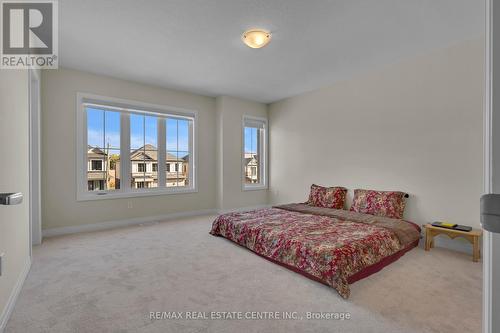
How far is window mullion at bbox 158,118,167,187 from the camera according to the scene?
5.04 metres

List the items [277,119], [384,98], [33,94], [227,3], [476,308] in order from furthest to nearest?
[277,119], [384,98], [33,94], [227,3], [476,308]

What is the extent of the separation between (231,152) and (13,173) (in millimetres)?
3977

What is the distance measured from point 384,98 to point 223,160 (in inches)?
129

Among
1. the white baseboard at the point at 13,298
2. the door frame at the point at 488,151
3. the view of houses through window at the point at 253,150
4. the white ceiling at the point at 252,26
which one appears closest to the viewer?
the door frame at the point at 488,151

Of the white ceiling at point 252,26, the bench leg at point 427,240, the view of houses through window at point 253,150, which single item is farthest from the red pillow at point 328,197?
the white ceiling at point 252,26

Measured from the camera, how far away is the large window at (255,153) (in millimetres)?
6145

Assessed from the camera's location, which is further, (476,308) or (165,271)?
(165,271)

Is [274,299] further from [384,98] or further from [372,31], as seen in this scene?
[384,98]

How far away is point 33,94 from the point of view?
11.6 feet

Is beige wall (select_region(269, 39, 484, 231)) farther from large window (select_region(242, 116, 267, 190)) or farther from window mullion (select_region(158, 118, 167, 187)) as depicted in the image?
window mullion (select_region(158, 118, 167, 187))

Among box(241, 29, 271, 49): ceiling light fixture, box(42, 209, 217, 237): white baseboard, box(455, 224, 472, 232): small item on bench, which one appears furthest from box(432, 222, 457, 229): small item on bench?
box(42, 209, 217, 237): white baseboard

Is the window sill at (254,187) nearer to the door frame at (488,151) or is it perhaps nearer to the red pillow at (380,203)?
the red pillow at (380,203)

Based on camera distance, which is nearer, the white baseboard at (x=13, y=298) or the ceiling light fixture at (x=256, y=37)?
the white baseboard at (x=13, y=298)

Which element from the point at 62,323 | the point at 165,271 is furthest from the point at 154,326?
the point at 165,271
